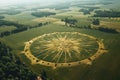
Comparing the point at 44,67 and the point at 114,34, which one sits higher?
the point at 114,34

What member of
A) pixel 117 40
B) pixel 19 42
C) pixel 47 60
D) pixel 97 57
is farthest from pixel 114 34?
pixel 19 42

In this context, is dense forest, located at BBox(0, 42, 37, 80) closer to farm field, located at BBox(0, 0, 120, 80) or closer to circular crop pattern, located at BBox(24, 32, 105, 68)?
farm field, located at BBox(0, 0, 120, 80)

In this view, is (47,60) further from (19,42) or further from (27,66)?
(19,42)

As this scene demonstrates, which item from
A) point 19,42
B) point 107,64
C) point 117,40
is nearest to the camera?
point 107,64

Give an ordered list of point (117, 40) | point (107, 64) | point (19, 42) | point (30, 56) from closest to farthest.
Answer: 1. point (107, 64)
2. point (30, 56)
3. point (117, 40)
4. point (19, 42)

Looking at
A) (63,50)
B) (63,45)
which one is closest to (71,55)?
(63,50)

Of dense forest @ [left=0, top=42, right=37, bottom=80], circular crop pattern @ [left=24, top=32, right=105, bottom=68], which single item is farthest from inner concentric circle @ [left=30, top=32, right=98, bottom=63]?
dense forest @ [left=0, top=42, right=37, bottom=80]

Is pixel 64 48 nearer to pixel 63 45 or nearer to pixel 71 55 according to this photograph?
pixel 63 45
